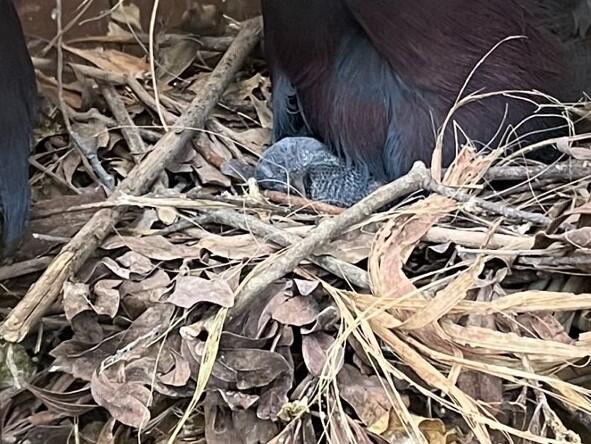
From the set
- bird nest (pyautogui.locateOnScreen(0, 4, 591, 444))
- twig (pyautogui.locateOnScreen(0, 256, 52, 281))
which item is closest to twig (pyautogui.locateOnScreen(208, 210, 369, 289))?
bird nest (pyautogui.locateOnScreen(0, 4, 591, 444))

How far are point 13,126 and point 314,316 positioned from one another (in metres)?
0.33

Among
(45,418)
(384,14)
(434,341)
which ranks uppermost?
(384,14)

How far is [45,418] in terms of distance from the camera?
32.7 inches

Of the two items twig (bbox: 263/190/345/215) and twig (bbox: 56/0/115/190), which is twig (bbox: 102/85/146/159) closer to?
twig (bbox: 56/0/115/190)

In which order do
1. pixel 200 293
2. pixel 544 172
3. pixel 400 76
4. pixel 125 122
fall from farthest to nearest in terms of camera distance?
pixel 125 122, pixel 400 76, pixel 544 172, pixel 200 293

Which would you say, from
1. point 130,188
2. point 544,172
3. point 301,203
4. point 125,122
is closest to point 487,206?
point 544,172

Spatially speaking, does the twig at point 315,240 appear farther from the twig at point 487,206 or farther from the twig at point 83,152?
the twig at point 83,152

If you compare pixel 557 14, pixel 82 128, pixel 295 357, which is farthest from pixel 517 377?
pixel 82 128

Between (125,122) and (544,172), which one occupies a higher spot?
(544,172)

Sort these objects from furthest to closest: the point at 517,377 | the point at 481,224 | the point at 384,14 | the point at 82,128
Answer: the point at 82,128, the point at 384,14, the point at 481,224, the point at 517,377

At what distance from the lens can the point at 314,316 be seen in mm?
838

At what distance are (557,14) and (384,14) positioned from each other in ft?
0.60

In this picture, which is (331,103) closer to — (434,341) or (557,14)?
(557,14)

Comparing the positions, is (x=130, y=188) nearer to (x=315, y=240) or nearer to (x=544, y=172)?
(x=315, y=240)
